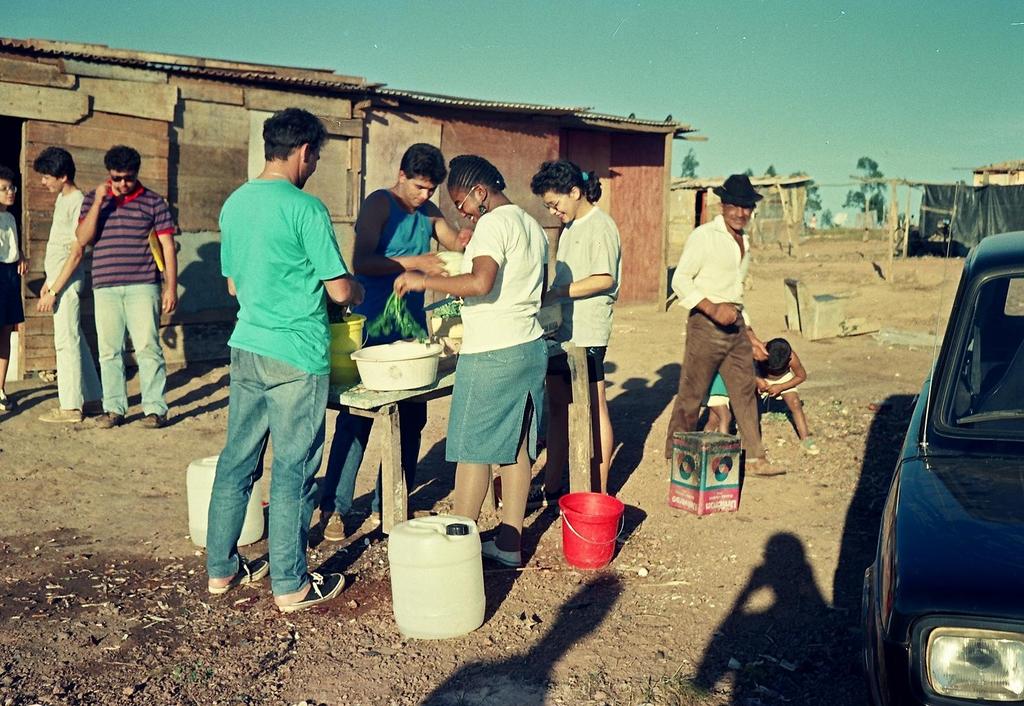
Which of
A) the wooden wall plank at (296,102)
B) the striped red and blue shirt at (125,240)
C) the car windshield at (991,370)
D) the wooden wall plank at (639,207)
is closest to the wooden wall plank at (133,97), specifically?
the wooden wall plank at (296,102)

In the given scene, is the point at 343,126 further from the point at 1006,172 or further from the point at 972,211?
the point at 1006,172

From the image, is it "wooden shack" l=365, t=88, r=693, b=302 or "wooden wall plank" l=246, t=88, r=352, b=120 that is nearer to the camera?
"wooden wall plank" l=246, t=88, r=352, b=120

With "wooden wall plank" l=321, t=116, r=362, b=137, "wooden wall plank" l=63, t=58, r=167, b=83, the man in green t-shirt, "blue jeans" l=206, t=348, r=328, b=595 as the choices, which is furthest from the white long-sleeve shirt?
"wooden wall plank" l=63, t=58, r=167, b=83

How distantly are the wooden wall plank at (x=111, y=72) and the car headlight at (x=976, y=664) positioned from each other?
9429 mm

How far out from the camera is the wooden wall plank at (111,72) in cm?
940

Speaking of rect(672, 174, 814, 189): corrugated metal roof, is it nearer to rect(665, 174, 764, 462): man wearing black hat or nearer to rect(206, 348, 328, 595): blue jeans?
rect(665, 174, 764, 462): man wearing black hat

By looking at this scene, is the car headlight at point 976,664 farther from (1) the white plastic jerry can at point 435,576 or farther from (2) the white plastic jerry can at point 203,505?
(2) the white plastic jerry can at point 203,505

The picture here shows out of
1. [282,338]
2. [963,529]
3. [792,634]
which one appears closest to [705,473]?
[792,634]

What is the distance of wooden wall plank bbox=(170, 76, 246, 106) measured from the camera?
1012cm

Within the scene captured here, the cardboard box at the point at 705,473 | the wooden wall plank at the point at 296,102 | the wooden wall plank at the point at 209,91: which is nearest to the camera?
the cardboard box at the point at 705,473

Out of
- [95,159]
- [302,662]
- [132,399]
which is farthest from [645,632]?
[95,159]

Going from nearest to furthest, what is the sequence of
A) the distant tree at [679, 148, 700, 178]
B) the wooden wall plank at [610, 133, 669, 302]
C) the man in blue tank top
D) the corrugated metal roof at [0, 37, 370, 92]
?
the man in blue tank top → the corrugated metal roof at [0, 37, 370, 92] → the wooden wall plank at [610, 133, 669, 302] → the distant tree at [679, 148, 700, 178]

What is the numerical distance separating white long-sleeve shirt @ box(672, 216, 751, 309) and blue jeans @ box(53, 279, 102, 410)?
4914 millimetres

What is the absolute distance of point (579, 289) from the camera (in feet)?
18.7
